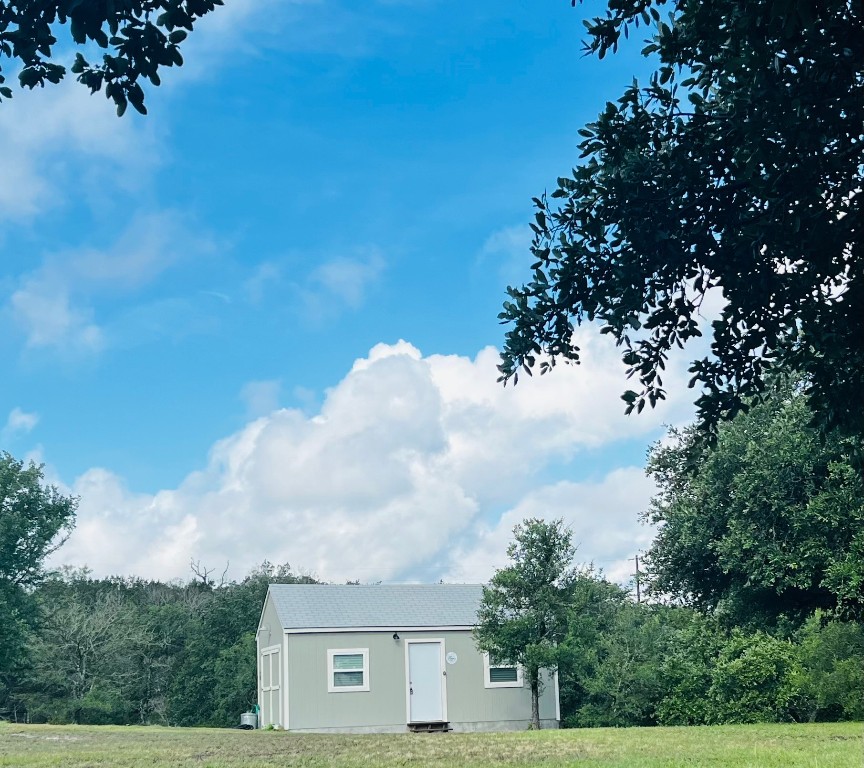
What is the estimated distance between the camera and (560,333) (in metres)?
9.40

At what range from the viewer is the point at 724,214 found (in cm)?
879

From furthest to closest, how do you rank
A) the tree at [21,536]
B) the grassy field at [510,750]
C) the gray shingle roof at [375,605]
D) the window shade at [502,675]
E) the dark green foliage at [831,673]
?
the tree at [21,536], the window shade at [502,675], the gray shingle roof at [375,605], the dark green foliage at [831,673], the grassy field at [510,750]

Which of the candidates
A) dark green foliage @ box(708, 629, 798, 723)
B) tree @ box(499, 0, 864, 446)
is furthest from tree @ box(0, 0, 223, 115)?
→ dark green foliage @ box(708, 629, 798, 723)

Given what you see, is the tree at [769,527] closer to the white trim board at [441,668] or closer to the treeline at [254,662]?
the treeline at [254,662]

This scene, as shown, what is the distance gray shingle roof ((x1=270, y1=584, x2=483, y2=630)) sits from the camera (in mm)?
29125

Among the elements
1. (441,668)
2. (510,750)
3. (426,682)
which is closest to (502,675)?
(441,668)

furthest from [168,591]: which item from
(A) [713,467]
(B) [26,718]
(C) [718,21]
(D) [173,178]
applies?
(C) [718,21]

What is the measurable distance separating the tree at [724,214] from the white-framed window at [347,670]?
2082cm

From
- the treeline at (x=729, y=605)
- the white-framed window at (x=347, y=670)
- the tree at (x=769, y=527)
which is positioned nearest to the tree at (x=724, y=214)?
the treeline at (x=729, y=605)

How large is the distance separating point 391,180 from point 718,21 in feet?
30.6

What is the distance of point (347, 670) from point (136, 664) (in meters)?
15.4

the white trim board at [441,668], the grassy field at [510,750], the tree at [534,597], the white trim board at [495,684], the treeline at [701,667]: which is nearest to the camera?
the grassy field at [510,750]

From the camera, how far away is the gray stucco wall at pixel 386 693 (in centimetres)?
2808

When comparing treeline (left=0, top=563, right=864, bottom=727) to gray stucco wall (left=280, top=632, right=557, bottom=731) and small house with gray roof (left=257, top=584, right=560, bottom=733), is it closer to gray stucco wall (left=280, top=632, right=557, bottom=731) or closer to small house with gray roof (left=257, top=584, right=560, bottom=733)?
gray stucco wall (left=280, top=632, right=557, bottom=731)
